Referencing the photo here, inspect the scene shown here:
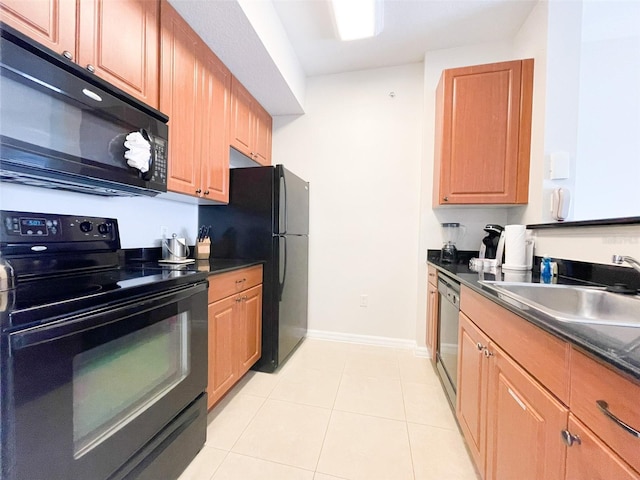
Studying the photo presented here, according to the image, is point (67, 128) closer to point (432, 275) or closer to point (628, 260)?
point (628, 260)

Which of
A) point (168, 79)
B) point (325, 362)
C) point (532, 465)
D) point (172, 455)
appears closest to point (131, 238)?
point (168, 79)

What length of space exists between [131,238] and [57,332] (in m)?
1.01

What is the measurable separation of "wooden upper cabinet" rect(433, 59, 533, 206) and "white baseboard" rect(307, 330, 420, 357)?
144 centimetres

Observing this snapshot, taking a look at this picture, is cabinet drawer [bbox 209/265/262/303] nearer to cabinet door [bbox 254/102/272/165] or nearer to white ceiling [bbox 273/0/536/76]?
cabinet door [bbox 254/102/272/165]

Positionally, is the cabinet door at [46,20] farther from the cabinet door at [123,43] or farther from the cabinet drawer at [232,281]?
the cabinet drawer at [232,281]

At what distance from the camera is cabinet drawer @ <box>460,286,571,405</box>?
64 centimetres

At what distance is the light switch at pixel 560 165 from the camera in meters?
1.67

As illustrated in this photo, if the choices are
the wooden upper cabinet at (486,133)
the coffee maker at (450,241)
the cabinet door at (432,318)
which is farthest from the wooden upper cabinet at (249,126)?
the cabinet door at (432,318)

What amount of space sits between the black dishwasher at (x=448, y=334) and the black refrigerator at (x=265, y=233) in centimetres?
122

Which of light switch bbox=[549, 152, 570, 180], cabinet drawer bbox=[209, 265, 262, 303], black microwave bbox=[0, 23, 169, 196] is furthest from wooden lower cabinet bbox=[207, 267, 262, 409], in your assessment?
light switch bbox=[549, 152, 570, 180]

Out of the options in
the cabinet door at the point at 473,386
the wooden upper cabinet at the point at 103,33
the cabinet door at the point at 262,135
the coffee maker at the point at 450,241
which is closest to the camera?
the wooden upper cabinet at the point at 103,33

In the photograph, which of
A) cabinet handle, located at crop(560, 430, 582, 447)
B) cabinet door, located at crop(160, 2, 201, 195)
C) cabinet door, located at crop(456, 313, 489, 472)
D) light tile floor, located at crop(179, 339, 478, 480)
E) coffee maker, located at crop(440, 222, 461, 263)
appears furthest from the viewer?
coffee maker, located at crop(440, 222, 461, 263)

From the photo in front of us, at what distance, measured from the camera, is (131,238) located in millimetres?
1554

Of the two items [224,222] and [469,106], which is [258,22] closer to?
[224,222]
